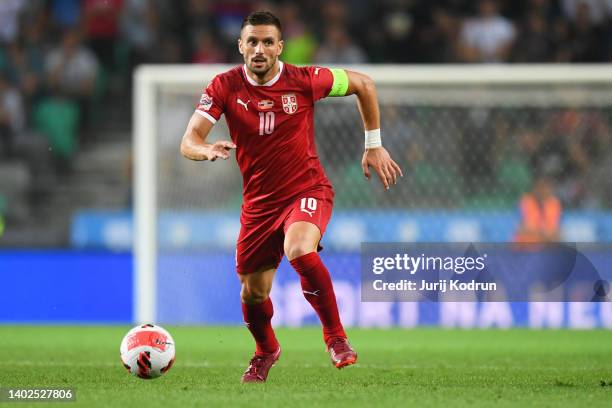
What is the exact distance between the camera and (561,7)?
634 inches

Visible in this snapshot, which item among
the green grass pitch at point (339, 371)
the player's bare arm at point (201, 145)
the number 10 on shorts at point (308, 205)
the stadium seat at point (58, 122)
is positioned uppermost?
the stadium seat at point (58, 122)

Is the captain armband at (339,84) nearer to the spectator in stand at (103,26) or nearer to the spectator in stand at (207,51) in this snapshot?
the spectator in stand at (207,51)

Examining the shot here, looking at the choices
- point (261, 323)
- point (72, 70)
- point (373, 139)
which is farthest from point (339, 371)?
point (72, 70)

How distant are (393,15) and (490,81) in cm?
487

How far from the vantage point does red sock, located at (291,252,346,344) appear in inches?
268

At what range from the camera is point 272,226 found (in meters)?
7.12

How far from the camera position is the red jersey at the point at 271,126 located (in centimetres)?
710

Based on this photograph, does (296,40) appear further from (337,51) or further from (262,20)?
(262,20)

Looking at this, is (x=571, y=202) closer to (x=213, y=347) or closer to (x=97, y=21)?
(x=213, y=347)

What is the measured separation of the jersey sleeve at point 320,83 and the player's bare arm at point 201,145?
68cm

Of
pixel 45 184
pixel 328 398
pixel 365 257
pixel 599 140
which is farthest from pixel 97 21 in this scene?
pixel 328 398

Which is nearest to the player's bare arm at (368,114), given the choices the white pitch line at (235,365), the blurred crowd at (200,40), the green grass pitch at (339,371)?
the green grass pitch at (339,371)
